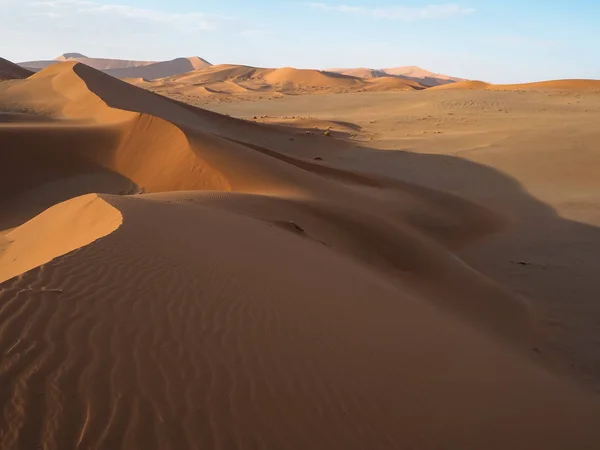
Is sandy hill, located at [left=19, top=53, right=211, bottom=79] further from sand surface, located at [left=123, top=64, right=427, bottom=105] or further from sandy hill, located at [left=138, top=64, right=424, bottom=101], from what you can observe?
sand surface, located at [left=123, top=64, right=427, bottom=105]

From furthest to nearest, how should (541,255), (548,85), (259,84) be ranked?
(259,84) → (548,85) → (541,255)

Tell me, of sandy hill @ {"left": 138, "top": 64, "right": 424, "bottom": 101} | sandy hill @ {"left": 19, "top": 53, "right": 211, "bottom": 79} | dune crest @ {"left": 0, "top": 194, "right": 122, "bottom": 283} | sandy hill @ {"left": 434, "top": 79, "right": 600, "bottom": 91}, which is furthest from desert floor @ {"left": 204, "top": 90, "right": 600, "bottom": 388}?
sandy hill @ {"left": 19, "top": 53, "right": 211, "bottom": 79}

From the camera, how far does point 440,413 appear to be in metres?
3.34

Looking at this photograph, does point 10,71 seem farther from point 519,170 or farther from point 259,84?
point 519,170

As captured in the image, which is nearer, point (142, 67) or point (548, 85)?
point (548, 85)

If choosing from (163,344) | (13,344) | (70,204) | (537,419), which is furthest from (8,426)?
(70,204)

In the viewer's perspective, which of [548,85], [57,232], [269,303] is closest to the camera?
[269,303]

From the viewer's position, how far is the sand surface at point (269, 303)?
2824 mm

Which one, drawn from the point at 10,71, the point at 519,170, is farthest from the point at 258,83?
the point at 519,170

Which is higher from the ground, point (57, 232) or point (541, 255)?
point (57, 232)

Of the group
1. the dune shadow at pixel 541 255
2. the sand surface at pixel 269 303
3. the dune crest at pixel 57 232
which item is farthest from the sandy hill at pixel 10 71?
the dune crest at pixel 57 232

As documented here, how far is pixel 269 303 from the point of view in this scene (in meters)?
4.37

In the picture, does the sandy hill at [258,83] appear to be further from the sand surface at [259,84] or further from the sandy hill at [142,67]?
the sandy hill at [142,67]

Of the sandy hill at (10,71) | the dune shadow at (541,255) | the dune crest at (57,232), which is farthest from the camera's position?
the sandy hill at (10,71)
